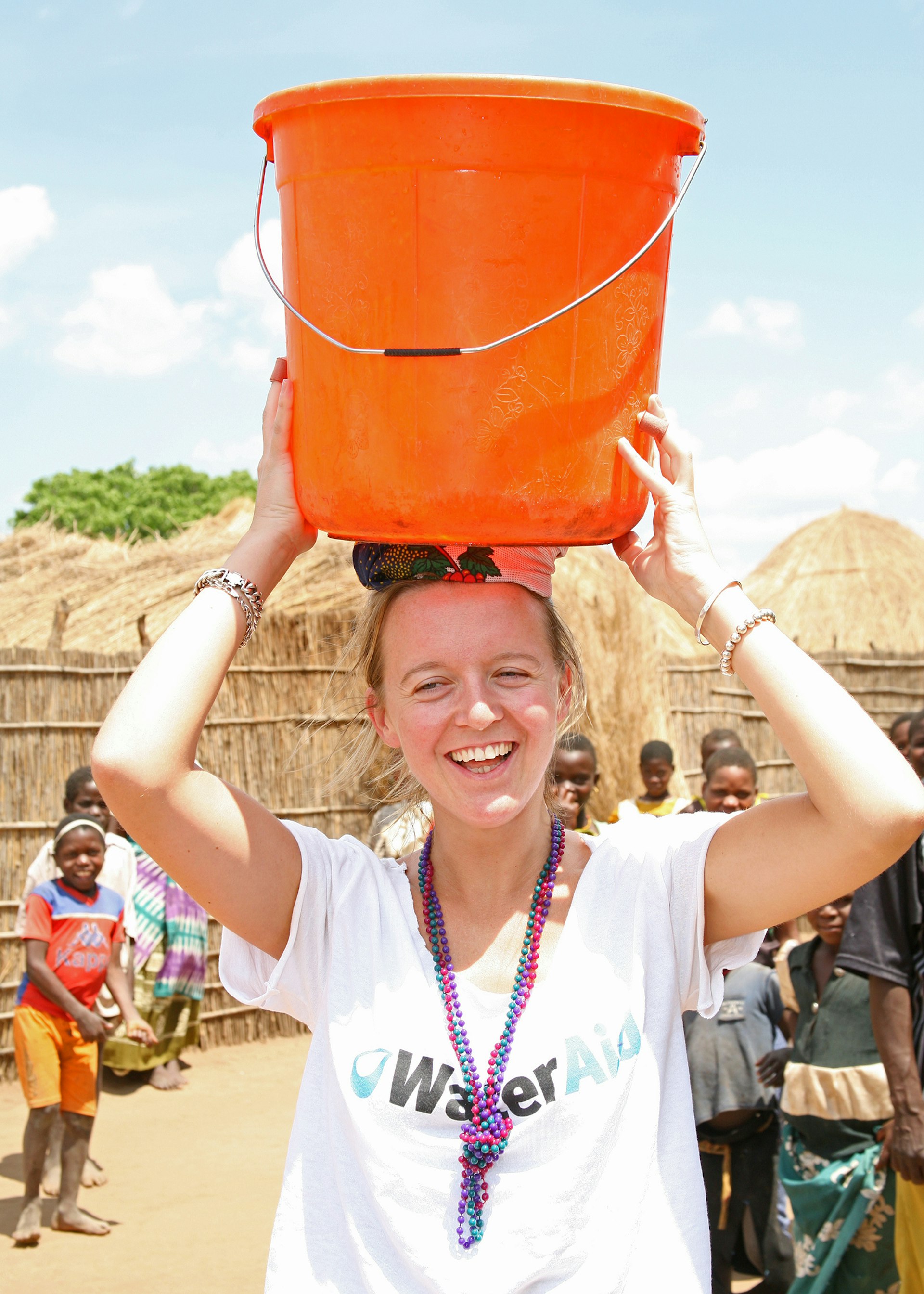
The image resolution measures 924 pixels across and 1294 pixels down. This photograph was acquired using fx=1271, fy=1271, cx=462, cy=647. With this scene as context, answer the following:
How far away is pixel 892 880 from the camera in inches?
134

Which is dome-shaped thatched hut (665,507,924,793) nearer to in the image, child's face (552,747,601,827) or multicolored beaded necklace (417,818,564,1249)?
child's face (552,747,601,827)

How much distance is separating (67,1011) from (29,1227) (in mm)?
923

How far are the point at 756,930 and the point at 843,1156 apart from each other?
2507 millimetres

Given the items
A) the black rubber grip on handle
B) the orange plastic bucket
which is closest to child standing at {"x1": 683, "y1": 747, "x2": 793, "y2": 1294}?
the orange plastic bucket

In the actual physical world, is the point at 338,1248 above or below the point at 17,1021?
above

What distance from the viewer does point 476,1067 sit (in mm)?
1689

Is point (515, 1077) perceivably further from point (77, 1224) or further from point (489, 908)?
point (77, 1224)

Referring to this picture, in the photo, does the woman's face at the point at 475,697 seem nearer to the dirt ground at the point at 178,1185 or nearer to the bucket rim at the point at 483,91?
the bucket rim at the point at 483,91

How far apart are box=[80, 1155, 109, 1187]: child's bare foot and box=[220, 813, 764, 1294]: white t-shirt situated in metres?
4.98

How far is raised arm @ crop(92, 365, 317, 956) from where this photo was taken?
5.63ft

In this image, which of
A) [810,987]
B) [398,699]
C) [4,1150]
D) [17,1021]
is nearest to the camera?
[398,699]

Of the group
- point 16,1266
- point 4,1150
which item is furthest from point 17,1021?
point 4,1150

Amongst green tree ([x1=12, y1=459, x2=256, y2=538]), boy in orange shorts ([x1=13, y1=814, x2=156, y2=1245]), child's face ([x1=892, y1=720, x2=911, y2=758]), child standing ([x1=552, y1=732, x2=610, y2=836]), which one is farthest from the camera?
green tree ([x1=12, y1=459, x2=256, y2=538])

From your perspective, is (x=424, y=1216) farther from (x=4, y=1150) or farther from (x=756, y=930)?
(x=4, y=1150)
